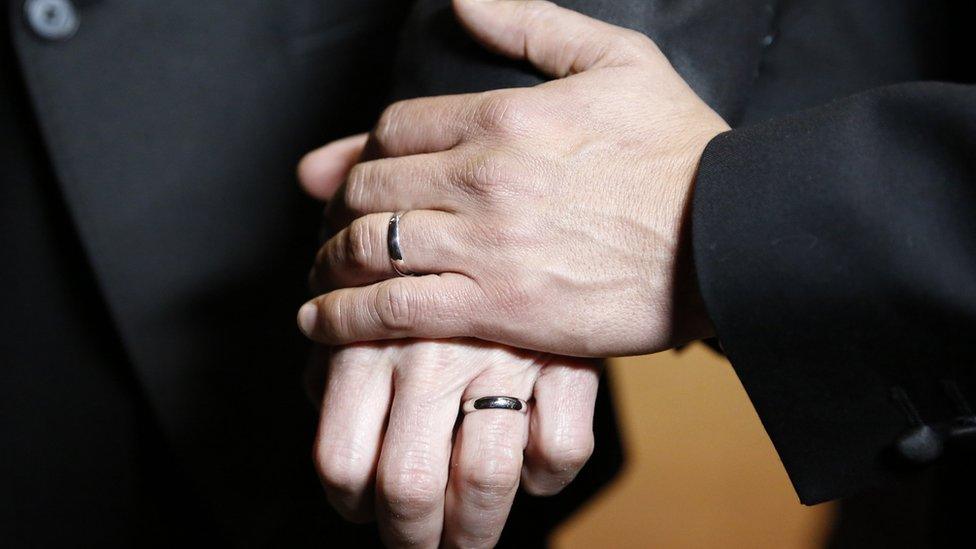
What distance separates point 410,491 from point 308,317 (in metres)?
0.14

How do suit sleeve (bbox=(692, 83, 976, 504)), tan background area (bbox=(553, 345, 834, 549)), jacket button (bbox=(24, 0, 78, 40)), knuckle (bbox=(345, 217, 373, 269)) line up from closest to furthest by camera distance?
1. suit sleeve (bbox=(692, 83, 976, 504))
2. knuckle (bbox=(345, 217, 373, 269))
3. jacket button (bbox=(24, 0, 78, 40))
4. tan background area (bbox=(553, 345, 834, 549))

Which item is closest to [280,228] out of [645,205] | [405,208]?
[405,208]

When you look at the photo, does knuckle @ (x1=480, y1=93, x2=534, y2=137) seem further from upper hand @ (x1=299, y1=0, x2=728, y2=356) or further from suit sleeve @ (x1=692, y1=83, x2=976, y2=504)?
suit sleeve @ (x1=692, y1=83, x2=976, y2=504)

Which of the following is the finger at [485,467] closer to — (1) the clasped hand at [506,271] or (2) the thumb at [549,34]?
(1) the clasped hand at [506,271]

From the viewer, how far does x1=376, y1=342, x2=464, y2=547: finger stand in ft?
1.62

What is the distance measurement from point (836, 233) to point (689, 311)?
0.32ft

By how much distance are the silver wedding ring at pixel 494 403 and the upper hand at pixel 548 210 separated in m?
0.04

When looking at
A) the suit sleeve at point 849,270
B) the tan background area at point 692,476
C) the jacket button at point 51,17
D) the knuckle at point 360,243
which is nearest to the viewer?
the suit sleeve at point 849,270

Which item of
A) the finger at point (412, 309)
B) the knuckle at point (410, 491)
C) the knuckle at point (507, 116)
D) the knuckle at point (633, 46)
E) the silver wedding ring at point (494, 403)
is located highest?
the knuckle at point (633, 46)

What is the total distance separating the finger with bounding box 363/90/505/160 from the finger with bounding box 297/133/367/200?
7cm

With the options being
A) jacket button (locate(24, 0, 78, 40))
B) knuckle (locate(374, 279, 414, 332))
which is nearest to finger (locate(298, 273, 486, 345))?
knuckle (locate(374, 279, 414, 332))

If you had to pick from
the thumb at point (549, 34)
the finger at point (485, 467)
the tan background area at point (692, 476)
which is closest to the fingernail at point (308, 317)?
the finger at point (485, 467)

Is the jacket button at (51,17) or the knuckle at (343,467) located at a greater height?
the jacket button at (51,17)

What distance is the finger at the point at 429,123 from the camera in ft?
1.75
